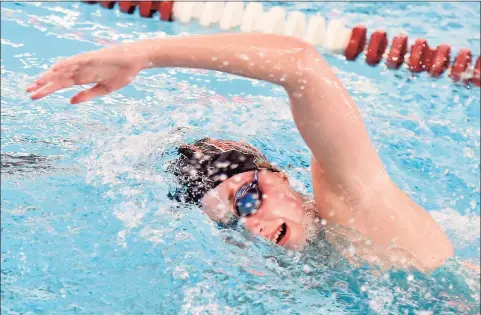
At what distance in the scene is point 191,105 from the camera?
9.65 ft

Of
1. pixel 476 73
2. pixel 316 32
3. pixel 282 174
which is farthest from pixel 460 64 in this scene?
pixel 282 174

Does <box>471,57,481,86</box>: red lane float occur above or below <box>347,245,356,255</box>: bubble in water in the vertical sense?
above

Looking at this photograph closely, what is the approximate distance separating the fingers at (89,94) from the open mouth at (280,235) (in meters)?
0.59

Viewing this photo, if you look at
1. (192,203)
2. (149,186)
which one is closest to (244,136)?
(149,186)

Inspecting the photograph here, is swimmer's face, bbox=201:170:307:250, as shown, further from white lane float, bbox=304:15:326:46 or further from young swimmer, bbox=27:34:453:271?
white lane float, bbox=304:15:326:46

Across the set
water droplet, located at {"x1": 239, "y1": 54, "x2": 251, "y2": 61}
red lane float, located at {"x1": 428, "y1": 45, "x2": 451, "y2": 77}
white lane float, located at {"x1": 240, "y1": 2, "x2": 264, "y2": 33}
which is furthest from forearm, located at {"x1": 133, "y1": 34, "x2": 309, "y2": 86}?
white lane float, located at {"x1": 240, "y1": 2, "x2": 264, "y2": 33}

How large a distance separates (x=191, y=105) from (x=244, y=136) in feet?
1.22

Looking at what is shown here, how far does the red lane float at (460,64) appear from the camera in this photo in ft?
11.4

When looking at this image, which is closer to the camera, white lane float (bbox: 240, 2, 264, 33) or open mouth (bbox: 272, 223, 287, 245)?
open mouth (bbox: 272, 223, 287, 245)

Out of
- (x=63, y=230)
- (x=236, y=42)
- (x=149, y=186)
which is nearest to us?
(x=236, y=42)

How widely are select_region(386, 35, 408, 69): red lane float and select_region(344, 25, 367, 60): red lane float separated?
0.57 ft

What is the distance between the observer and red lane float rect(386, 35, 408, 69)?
141 inches

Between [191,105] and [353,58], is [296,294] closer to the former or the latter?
[191,105]

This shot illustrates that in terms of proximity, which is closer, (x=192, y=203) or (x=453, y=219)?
(x=192, y=203)
